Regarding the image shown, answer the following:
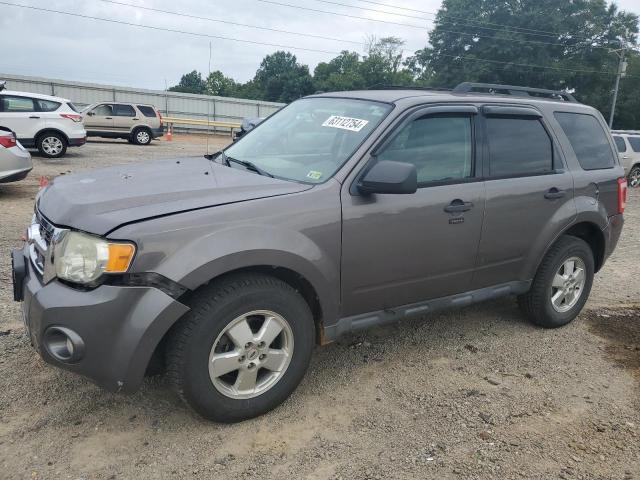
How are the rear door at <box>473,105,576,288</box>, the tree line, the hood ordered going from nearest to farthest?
the hood
the rear door at <box>473,105,576,288</box>
the tree line

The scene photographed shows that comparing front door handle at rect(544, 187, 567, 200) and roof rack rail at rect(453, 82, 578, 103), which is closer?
front door handle at rect(544, 187, 567, 200)

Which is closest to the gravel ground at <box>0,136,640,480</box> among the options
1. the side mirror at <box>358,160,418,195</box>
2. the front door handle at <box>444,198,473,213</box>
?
the front door handle at <box>444,198,473,213</box>

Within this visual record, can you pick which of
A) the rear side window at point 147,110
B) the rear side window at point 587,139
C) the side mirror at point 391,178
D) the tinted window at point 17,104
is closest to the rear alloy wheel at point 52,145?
the tinted window at point 17,104

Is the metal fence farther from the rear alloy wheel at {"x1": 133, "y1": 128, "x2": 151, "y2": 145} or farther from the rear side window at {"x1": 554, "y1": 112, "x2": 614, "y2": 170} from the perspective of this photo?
the rear side window at {"x1": 554, "y1": 112, "x2": 614, "y2": 170}

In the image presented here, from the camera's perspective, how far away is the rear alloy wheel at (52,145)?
557 inches

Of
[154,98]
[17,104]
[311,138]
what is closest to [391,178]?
[311,138]

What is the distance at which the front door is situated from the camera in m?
3.12

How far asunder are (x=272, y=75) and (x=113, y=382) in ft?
270

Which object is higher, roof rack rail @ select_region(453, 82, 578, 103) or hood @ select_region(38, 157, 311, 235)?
roof rack rail @ select_region(453, 82, 578, 103)

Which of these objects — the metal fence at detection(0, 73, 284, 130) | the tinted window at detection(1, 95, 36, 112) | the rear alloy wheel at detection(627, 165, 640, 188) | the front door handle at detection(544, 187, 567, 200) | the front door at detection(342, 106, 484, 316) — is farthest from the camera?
the metal fence at detection(0, 73, 284, 130)

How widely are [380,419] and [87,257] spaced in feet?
5.91

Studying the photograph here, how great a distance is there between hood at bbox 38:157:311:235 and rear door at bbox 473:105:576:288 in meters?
1.51

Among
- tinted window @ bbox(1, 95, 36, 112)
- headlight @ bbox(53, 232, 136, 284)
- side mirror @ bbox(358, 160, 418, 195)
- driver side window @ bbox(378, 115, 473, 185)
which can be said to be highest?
tinted window @ bbox(1, 95, 36, 112)

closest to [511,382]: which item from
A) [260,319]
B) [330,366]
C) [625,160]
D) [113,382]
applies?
[330,366]
